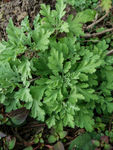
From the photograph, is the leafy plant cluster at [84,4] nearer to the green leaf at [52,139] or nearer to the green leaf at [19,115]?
the green leaf at [19,115]

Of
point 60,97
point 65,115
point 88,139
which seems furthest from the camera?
point 88,139

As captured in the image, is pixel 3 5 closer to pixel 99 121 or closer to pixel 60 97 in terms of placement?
pixel 60 97

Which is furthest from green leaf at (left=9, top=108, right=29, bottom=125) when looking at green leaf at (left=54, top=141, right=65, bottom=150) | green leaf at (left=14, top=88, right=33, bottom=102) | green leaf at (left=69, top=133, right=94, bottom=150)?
green leaf at (left=69, top=133, right=94, bottom=150)

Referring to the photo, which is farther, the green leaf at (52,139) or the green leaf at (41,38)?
the green leaf at (52,139)

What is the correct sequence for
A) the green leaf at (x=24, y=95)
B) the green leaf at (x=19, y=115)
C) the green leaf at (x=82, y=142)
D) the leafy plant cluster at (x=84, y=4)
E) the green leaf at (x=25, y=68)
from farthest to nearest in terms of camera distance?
the leafy plant cluster at (x=84, y=4) < the green leaf at (x=19, y=115) < the green leaf at (x=82, y=142) < the green leaf at (x=24, y=95) < the green leaf at (x=25, y=68)

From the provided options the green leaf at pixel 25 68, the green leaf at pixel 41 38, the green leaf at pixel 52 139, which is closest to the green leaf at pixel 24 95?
the green leaf at pixel 25 68

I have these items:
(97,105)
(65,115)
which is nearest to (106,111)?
(97,105)

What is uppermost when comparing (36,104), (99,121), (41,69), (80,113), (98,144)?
(41,69)

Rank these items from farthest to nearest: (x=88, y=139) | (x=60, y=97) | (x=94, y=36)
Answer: (x=94, y=36) → (x=88, y=139) → (x=60, y=97)

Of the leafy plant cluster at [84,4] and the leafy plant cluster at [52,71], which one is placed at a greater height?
the leafy plant cluster at [84,4]
